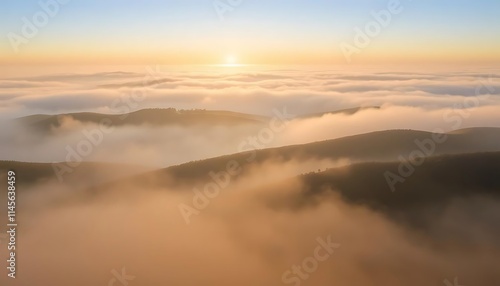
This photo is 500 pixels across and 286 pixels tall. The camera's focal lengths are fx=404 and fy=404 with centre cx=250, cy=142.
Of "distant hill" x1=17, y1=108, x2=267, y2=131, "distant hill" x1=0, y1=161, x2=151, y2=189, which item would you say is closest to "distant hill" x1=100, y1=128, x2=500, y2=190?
"distant hill" x1=0, y1=161, x2=151, y2=189

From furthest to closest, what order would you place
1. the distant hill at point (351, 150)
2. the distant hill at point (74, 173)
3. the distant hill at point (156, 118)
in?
the distant hill at point (156, 118), the distant hill at point (351, 150), the distant hill at point (74, 173)

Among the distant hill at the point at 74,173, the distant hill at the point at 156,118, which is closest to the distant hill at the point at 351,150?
the distant hill at the point at 74,173

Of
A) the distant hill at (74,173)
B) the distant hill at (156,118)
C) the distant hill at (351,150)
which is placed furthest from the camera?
the distant hill at (156,118)

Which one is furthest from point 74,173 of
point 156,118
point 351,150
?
point 351,150

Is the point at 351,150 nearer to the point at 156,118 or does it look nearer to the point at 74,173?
the point at 156,118

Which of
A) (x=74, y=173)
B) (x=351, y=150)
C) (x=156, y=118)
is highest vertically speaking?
(x=156, y=118)

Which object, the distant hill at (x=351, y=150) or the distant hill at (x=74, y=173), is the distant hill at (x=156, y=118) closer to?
the distant hill at (x=351, y=150)

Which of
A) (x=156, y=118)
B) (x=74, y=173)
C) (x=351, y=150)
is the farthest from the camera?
(x=351, y=150)

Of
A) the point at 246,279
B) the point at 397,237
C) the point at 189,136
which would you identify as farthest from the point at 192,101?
the point at 397,237
